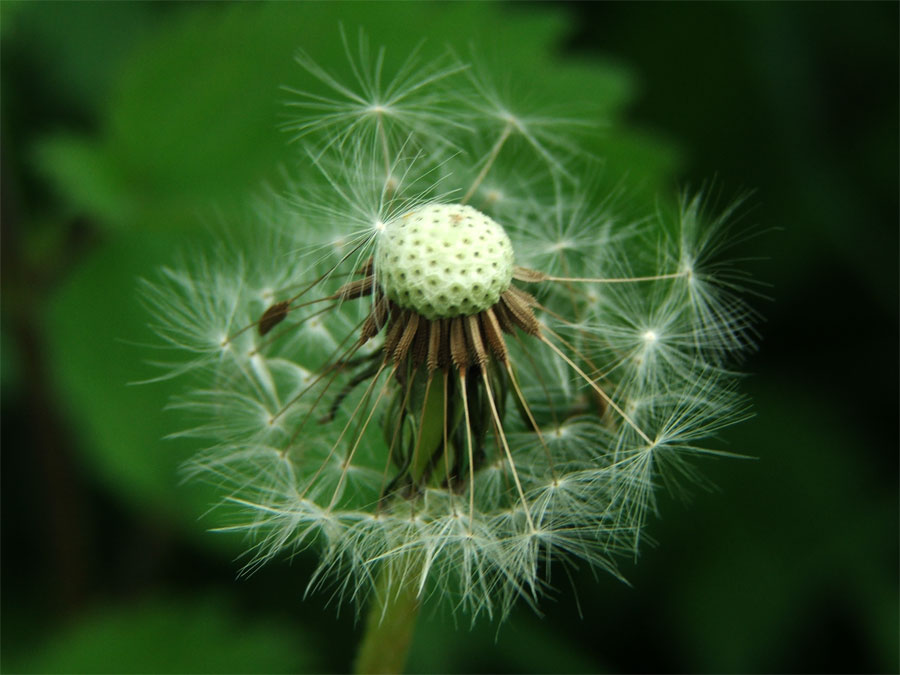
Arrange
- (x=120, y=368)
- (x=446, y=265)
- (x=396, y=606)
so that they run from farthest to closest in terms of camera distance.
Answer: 1. (x=120, y=368)
2. (x=396, y=606)
3. (x=446, y=265)

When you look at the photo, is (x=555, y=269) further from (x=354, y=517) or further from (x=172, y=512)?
(x=172, y=512)

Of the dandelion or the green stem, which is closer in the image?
the dandelion

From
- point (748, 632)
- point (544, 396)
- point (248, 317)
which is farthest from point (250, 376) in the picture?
point (748, 632)

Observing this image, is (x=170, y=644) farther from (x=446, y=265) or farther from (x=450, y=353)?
(x=446, y=265)

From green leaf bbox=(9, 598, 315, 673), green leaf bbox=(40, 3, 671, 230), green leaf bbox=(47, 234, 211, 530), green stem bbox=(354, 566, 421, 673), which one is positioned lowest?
green stem bbox=(354, 566, 421, 673)

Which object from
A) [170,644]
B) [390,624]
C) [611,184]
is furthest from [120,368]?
[611,184]

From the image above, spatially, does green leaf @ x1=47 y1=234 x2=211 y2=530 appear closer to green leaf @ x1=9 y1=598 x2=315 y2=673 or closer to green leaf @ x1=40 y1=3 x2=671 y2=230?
green leaf @ x1=40 y1=3 x2=671 y2=230

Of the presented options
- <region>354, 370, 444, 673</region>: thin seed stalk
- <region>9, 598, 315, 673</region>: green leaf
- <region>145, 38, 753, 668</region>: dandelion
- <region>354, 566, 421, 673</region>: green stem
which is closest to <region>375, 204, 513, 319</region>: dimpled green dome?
<region>145, 38, 753, 668</region>: dandelion
